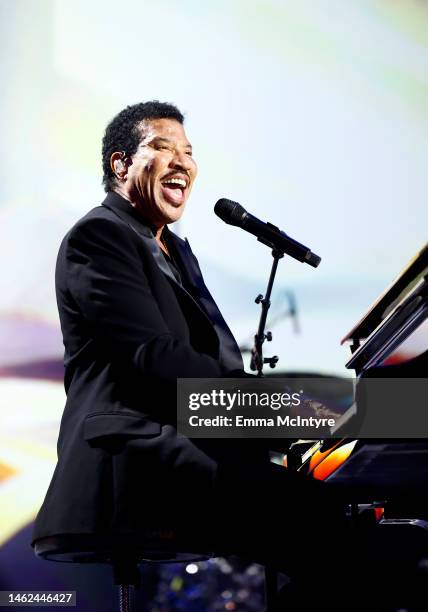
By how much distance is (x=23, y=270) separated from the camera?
4438 mm

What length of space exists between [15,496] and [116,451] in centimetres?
285

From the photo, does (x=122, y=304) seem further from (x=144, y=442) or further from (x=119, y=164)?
(x=119, y=164)

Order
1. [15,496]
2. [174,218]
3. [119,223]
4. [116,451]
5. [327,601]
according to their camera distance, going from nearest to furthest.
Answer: [327,601] → [116,451] → [119,223] → [174,218] → [15,496]

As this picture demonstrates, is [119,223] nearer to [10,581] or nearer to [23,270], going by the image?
[23,270]

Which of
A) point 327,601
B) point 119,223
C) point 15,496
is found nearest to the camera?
point 327,601

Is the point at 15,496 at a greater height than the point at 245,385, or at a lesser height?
greater

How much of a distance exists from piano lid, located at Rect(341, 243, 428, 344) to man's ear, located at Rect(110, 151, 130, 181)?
805 mm

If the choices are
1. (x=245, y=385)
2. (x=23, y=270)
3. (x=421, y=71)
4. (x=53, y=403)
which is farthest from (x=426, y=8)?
(x=245, y=385)

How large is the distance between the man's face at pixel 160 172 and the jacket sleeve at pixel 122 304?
13.4 inches

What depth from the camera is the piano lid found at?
1.54m

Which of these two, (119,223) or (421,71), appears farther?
(421,71)

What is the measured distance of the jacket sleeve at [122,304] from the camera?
63.1 inches

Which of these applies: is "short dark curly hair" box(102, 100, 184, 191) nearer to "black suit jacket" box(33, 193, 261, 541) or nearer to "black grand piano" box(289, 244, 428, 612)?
"black suit jacket" box(33, 193, 261, 541)

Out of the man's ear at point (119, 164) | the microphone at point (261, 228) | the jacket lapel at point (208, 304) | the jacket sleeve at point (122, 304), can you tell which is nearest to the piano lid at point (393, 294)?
the jacket lapel at point (208, 304)
